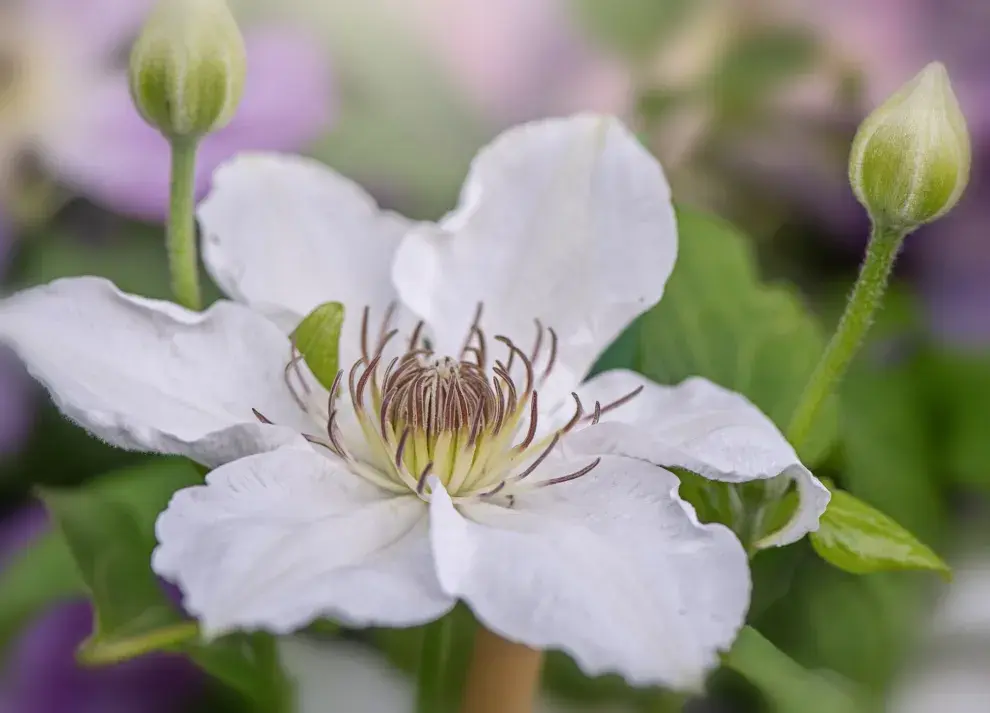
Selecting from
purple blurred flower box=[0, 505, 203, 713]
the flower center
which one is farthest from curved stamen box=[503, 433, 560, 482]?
purple blurred flower box=[0, 505, 203, 713]

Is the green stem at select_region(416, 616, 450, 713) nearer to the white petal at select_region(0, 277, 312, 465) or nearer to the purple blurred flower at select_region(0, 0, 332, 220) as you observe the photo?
the white petal at select_region(0, 277, 312, 465)

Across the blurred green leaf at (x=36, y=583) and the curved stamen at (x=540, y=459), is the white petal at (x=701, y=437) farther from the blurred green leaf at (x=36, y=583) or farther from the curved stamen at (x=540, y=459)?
the blurred green leaf at (x=36, y=583)

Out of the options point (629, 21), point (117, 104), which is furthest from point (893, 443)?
point (117, 104)

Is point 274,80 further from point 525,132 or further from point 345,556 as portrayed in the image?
point 345,556

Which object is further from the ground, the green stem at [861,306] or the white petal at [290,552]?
the green stem at [861,306]

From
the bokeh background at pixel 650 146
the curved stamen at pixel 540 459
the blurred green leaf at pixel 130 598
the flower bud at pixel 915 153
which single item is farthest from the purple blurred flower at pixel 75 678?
the flower bud at pixel 915 153

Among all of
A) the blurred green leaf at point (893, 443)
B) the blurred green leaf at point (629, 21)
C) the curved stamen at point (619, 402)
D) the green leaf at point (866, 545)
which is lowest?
the blurred green leaf at point (893, 443)
